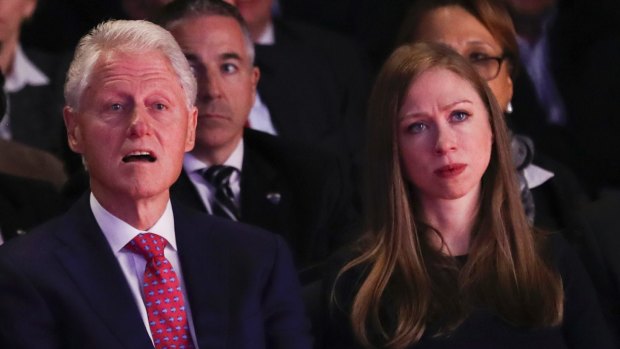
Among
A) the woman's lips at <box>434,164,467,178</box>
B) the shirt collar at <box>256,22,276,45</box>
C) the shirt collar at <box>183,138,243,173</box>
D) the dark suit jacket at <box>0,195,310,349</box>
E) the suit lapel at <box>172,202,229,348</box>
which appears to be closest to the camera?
the dark suit jacket at <box>0,195,310,349</box>

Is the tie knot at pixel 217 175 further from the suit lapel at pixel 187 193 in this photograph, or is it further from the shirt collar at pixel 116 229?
the shirt collar at pixel 116 229

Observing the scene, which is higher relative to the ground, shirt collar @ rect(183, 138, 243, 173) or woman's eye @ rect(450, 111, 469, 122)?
shirt collar @ rect(183, 138, 243, 173)

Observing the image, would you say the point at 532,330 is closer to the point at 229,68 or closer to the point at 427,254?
the point at 427,254

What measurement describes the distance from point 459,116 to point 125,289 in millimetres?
745

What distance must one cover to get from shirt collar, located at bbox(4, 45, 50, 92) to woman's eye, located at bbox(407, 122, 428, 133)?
1472 millimetres

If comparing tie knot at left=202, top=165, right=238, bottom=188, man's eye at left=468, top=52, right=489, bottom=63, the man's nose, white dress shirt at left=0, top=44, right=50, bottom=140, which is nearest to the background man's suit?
white dress shirt at left=0, top=44, right=50, bottom=140

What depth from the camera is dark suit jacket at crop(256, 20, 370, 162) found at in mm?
3869

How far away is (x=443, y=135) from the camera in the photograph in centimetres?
274

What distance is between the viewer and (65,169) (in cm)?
338

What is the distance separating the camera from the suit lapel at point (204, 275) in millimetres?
2488

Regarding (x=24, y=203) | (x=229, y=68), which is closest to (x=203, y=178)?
(x=229, y=68)

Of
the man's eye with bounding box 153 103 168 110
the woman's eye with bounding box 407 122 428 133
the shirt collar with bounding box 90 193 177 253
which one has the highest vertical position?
the man's eye with bounding box 153 103 168 110

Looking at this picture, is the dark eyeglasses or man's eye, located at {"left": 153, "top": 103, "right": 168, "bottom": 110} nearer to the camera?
man's eye, located at {"left": 153, "top": 103, "right": 168, "bottom": 110}

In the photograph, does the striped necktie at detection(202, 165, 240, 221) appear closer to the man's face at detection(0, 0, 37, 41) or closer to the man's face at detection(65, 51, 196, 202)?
the man's face at detection(65, 51, 196, 202)
